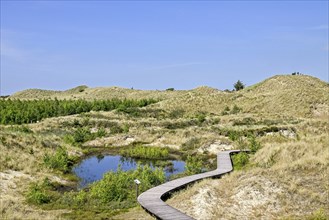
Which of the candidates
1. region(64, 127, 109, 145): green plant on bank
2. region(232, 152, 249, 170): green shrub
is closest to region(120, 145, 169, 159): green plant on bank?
region(64, 127, 109, 145): green plant on bank

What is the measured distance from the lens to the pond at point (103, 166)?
124 ft

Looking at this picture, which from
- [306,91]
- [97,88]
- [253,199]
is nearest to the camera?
[253,199]

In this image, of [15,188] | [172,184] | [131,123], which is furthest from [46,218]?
[131,123]

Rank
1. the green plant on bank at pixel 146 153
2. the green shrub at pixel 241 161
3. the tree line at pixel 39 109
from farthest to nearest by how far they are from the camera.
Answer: the tree line at pixel 39 109 < the green plant on bank at pixel 146 153 < the green shrub at pixel 241 161

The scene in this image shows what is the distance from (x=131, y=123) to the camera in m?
76.2

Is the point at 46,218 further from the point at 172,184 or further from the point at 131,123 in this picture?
the point at 131,123

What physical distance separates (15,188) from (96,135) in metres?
34.2

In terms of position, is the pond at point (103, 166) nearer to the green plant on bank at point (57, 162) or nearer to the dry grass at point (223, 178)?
the green plant on bank at point (57, 162)

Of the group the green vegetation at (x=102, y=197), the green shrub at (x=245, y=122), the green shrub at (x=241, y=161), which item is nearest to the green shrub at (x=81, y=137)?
the green shrub at (x=245, y=122)

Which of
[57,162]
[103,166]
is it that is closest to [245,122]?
[103,166]

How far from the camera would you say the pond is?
124 feet

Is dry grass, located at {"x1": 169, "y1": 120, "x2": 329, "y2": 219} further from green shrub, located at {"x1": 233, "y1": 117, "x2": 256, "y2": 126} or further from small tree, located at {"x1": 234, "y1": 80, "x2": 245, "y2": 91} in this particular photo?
small tree, located at {"x1": 234, "y1": 80, "x2": 245, "y2": 91}

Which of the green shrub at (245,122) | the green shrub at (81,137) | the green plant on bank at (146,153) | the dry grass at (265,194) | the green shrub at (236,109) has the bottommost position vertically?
the dry grass at (265,194)

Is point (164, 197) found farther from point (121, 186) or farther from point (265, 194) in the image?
point (265, 194)
